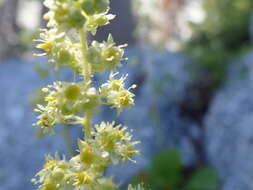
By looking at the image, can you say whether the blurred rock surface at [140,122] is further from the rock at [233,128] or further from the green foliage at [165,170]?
the rock at [233,128]

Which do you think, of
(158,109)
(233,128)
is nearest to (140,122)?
(158,109)

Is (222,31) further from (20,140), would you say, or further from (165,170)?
(20,140)

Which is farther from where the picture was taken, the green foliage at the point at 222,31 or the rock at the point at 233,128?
the green foliage at the point at 222,31

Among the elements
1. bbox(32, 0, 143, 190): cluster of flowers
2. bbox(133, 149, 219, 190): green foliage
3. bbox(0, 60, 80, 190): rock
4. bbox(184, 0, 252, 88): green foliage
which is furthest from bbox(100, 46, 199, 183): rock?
bbox(32, 0, 143, 190): cluster of flowers

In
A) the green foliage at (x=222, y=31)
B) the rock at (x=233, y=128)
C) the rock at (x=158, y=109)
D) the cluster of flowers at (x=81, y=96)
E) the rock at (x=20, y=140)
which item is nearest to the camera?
the cluster of flowers at (x=81, y=96)

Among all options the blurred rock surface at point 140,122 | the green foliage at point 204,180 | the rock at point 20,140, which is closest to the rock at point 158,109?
the blurred rock surface at point 140,122
